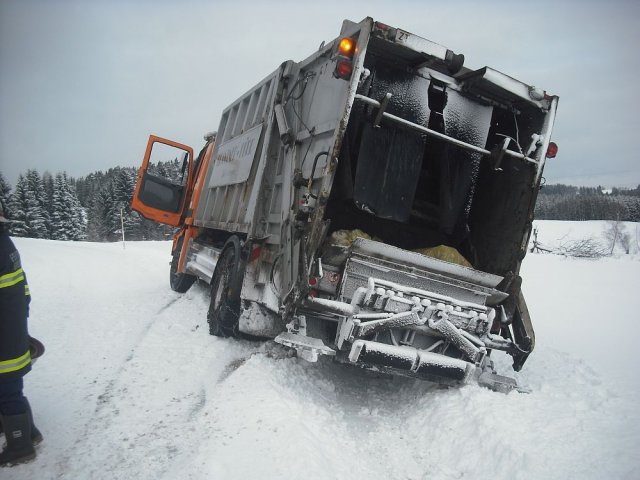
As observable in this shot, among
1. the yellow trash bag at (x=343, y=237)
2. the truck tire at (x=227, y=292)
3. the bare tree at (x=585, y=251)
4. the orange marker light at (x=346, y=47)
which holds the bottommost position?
the truck tire at (x=227, y=292)

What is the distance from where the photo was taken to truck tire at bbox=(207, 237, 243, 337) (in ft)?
15.3

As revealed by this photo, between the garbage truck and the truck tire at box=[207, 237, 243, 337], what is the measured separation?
19mm

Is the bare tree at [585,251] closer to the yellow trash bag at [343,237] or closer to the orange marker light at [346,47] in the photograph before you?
the yellow trash bag at [343,237]

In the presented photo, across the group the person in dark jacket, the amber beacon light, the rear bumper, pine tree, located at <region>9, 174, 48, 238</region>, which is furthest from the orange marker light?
pine tree, located at <region>9, 174, 48, 238</region>

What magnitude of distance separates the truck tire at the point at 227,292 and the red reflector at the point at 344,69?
2225mm

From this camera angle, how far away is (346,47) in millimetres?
3447

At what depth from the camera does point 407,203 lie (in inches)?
173

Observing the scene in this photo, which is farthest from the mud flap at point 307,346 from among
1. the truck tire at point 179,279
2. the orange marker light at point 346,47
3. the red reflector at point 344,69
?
the truck tire at point 179,279

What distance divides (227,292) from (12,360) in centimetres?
245

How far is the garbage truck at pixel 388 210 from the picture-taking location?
3.59 meters

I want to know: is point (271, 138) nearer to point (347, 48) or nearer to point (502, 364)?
point (347, 48)

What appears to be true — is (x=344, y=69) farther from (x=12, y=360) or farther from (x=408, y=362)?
(x=12, y=360)

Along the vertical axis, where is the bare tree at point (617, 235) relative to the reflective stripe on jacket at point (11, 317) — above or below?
above

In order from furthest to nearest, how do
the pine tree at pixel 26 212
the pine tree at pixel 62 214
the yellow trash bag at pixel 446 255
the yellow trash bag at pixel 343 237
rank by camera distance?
1. the pine tree at pixel 62 214
2. the pine tree at pixel 26 212
3. the yellow trash bag at pixel 446 255
4. the yellow trash bag at pixel 343 237
